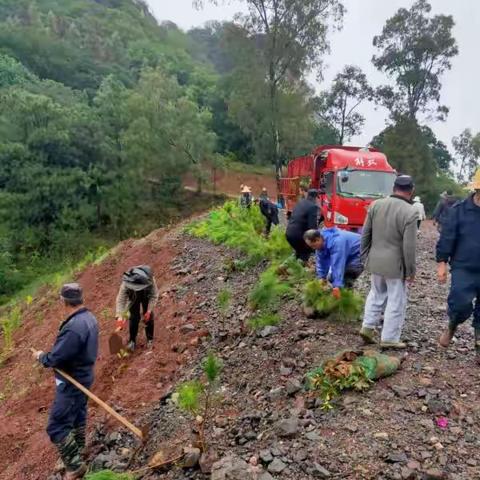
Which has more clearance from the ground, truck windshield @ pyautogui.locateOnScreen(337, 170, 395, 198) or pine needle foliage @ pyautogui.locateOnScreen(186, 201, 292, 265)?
truck windshield @ pyautogui.locateOnScreen(337, 170, 395, 198)

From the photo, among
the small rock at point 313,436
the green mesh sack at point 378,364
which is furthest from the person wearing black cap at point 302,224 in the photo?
the small rock at point 313,436

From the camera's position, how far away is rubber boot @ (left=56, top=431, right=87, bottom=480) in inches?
195

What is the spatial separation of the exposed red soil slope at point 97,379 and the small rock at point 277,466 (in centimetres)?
249

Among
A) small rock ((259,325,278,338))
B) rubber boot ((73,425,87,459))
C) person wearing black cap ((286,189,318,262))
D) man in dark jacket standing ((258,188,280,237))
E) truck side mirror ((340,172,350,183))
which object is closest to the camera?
rubber boot ((73,425,87,459))

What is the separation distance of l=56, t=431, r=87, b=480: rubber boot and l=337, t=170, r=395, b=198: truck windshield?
9538 mm

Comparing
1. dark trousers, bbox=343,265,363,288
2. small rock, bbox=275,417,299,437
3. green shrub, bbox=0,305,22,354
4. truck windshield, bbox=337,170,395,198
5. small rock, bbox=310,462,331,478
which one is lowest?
green shrub, bbox=0,305,22,354

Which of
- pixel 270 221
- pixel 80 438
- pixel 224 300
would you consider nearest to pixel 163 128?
pixel 270 221

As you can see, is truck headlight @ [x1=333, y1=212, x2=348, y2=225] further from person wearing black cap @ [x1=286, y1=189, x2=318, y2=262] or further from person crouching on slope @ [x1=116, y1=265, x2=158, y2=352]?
person crouching on slope @ [x1=116, y1=265, x2=158, y2=352]

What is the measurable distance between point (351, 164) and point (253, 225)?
3025 mm

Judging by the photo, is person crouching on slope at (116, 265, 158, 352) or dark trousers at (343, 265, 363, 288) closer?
dark trousers at (343, 265, 363, 288)

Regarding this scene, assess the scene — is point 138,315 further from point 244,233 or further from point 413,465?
point 244,233

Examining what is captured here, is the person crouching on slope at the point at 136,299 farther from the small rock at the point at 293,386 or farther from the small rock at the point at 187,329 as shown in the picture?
the small rock at the point at 293,386

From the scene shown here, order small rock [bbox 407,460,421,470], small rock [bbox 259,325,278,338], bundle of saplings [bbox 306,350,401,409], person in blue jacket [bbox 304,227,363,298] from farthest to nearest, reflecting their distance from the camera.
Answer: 1. small rock [bbox 259,325,278,338]
2. person in blue jacket [bbox 304,227,363,298]
3. bundle of saplings [bbox 306,350,401,409]
4. small rock [bbox 407,460,421,470]

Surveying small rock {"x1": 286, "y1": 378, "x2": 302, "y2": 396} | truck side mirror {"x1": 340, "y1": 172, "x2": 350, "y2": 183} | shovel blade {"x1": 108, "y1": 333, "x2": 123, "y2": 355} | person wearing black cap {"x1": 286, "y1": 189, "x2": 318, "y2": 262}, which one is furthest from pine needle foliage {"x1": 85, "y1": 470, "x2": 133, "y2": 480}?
truck side mirror {"x1": 340, "y1": 172, "x2": 350, "y2": 183}
